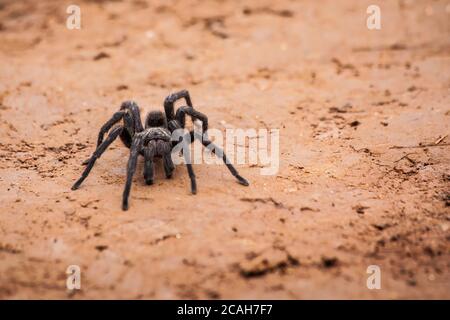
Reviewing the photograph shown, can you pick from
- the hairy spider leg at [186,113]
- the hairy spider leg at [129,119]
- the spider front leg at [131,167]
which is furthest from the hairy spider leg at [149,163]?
the hairy spider leg at [186,113]

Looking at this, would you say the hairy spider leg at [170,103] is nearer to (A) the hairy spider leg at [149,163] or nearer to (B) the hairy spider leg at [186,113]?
(B) the hairy spider leg at [186,113]

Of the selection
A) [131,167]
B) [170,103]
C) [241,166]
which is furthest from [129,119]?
[241,166]

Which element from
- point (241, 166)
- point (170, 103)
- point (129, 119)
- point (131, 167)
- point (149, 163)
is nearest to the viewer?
point (131, 167)

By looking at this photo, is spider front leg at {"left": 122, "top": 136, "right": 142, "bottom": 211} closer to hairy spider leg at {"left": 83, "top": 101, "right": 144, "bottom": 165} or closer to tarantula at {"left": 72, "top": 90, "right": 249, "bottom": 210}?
tarantula at {"left": 72, "top": 90, "right": 249, "bottom": 210}

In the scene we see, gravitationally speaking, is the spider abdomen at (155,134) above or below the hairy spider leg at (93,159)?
above

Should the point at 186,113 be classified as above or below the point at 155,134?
above

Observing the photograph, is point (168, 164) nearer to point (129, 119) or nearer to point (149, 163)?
point (149, 163)
